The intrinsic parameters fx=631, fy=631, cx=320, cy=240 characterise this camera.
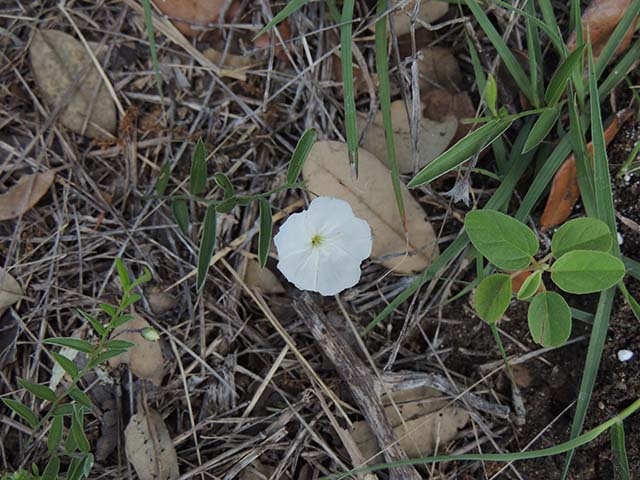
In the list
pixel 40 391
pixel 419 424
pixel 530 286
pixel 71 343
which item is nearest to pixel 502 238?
pixel 530 286

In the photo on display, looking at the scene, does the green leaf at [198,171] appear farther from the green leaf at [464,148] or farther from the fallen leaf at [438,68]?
the fallen leaf at [438,68]

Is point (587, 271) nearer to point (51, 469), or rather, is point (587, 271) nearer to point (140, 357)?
point (140, 357)

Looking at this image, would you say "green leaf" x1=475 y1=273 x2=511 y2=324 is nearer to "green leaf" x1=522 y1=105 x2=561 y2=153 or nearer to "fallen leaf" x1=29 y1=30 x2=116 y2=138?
"green leaf" x1=522 y1=105 x2=561 y2=153

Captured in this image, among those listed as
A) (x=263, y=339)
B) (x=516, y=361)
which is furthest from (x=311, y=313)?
(x=516, y=361)

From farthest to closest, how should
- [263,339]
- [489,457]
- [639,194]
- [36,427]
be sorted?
1. [263,339]
2. [639,194]
3. [36,427]
4. [489,457]

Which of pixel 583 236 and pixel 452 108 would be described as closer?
pixel 583 236

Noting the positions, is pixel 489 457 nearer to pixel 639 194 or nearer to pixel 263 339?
pixel 263 339
